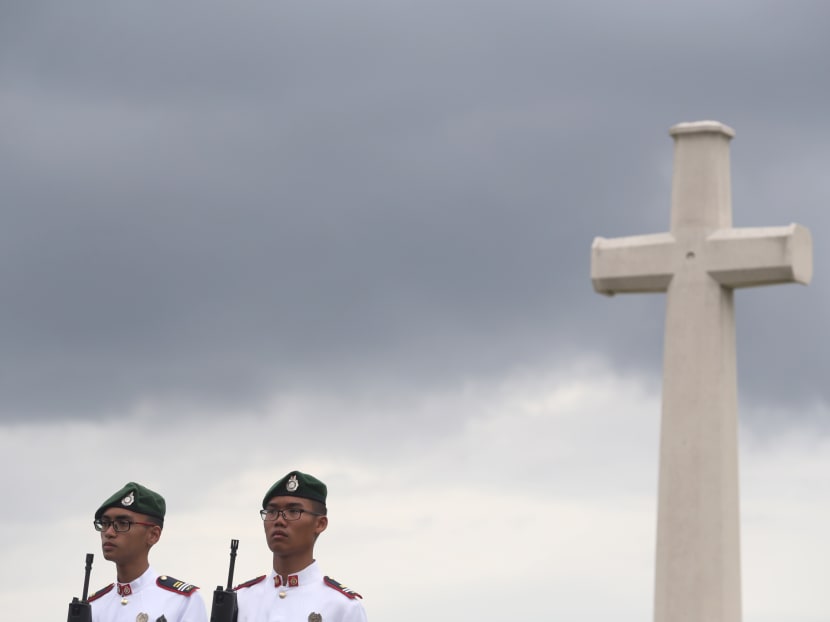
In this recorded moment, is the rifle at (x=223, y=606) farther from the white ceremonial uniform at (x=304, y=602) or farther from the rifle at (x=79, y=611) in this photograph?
the rifle at (x=79, y=611)

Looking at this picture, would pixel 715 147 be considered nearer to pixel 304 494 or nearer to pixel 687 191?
pixel 687 191

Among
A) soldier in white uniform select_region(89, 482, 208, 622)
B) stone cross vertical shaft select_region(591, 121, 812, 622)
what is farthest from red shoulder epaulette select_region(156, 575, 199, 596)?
stone cross vertical shaft select_region(591, 121, 812, 622)

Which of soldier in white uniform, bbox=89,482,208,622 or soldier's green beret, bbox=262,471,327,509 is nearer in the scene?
soldier's green beret, bbox=262,471,327,509

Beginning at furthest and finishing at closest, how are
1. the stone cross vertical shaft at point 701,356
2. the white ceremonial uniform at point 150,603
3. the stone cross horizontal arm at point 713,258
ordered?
the white ceremonial uniform at point 150,603 < the stone cross horizontal arm at point 713,258 < the stone cross vertical shaft at point 701,356

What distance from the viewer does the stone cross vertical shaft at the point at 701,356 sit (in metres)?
14.4

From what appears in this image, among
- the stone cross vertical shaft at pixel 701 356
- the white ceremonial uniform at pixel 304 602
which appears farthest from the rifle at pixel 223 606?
the stone cross vertical shaft at pixel 701 356

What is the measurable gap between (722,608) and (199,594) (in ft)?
16.3

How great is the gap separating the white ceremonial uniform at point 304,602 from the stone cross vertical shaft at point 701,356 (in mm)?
2876

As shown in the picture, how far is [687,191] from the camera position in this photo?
49.4 feet

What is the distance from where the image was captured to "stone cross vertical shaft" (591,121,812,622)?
14.4 m

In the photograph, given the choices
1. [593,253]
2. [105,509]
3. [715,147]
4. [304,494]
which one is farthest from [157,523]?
[715,147]

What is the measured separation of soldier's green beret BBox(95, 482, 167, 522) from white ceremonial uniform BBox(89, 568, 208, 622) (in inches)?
23.4

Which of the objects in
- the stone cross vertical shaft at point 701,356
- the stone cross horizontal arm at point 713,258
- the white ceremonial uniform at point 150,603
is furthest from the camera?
the white ceremonial uniform at point 150,603

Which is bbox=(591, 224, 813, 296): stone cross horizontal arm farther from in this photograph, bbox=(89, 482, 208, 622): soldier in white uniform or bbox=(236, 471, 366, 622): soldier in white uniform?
bbox=(89, 482, 208, 622): soldier in white uniform
